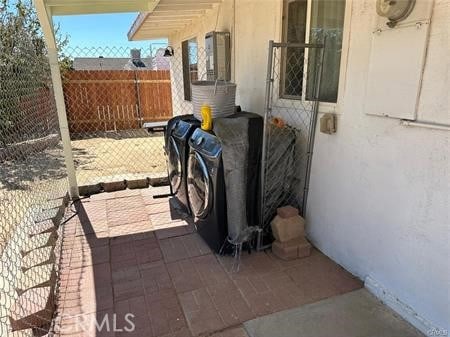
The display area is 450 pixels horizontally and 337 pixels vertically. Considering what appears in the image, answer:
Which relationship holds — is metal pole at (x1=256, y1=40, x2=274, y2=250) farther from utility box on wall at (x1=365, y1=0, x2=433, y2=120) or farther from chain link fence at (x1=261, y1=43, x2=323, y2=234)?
utility box on wall at (x1=365, y1=0, x2=433, y2=120)

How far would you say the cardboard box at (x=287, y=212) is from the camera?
8.97ft

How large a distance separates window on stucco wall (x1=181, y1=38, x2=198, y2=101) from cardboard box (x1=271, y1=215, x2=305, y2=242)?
4293 mm

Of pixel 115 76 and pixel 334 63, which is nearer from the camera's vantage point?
pixel 334 63

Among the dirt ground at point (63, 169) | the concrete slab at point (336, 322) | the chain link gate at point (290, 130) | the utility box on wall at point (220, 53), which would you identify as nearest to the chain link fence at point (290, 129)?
the chain link gate at point (290, 130)

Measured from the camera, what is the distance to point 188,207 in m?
3.39

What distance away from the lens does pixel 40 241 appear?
2.82 m

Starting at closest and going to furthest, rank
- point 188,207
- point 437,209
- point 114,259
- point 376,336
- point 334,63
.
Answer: point 437,209
point 376,336
point 334,63
point 114,259
point 188,207

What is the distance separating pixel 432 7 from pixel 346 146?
1.01 meters

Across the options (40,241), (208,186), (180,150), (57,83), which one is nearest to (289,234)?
(208,186)

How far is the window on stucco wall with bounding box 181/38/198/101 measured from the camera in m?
6.23

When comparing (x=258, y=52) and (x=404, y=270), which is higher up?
(x=258, y=52)

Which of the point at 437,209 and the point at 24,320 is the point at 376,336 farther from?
the point at 24,320

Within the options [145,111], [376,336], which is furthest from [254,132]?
[145,111]

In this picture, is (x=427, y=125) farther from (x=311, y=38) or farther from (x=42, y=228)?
(x=42, y=228)
